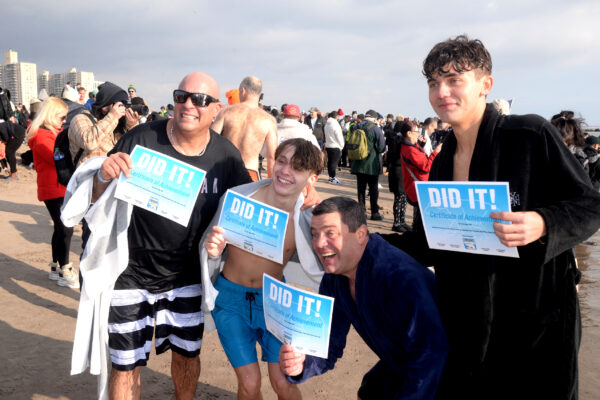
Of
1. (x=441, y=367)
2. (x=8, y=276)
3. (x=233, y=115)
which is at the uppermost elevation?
(x=233, y=115)

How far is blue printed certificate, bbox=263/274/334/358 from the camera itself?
211 centimetres

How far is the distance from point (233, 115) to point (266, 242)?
10.5 feet

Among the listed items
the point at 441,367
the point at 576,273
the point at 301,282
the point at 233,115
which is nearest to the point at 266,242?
the point at 301,282

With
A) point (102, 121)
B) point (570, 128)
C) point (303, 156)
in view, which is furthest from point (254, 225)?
point (570, 128)

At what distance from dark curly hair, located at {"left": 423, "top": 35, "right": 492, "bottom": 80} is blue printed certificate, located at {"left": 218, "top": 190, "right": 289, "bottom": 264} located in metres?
1.11

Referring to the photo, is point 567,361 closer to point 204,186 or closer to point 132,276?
point 204,186

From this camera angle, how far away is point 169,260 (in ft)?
9.43

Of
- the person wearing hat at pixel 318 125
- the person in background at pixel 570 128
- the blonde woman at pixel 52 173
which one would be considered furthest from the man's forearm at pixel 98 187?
the person wearing hat at pixel 318 125

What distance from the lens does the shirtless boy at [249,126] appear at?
17.6ft

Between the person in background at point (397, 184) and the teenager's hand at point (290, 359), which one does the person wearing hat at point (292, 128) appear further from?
the teenager's hand at point (290, 359)

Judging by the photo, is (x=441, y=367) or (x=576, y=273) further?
(x=441, y=367)

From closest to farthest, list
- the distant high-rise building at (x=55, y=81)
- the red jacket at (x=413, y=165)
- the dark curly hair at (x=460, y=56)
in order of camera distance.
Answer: the dark curly hair at (x=460, y=56) → the red jacket at (x=413, y=165) → the distant high-rise building at (x=55, y=81)

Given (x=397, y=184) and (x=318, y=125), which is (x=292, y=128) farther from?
(x=318, y=125)

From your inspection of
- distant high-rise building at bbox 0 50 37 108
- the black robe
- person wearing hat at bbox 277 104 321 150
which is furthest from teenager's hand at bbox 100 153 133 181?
distant high-rise building at bbox 0 50 37 108
